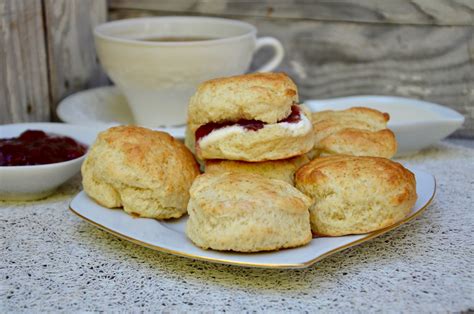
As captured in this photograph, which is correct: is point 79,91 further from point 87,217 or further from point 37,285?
point 37,285

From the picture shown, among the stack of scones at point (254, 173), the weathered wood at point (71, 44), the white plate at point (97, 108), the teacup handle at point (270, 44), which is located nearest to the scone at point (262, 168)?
the stack of scones at point (254, 173)

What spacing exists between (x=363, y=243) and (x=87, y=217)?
1.81 ft

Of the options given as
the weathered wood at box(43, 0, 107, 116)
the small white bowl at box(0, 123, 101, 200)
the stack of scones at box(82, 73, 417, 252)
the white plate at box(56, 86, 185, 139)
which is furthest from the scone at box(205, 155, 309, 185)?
the weathered wood at box(43, 0, 107, 116)

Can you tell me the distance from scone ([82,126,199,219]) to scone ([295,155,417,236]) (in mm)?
274

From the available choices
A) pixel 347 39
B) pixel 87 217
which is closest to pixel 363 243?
pixel 87 217

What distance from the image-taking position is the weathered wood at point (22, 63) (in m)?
1.80

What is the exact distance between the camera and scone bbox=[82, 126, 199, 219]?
1318 millimetres

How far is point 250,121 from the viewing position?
1.33 m

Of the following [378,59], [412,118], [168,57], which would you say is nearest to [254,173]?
[168,57]

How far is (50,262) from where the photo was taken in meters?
1.24

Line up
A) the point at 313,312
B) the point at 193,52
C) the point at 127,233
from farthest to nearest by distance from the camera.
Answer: the point at 193,52, the point at 127,233, the point at 313,312

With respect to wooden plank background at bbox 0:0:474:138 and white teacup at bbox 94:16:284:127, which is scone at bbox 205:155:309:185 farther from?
wooden plank background at bbox 0:0:474:138

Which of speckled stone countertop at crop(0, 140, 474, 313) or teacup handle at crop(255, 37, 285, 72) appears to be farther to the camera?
teacup handle at crop(255, 37, 285, 72)

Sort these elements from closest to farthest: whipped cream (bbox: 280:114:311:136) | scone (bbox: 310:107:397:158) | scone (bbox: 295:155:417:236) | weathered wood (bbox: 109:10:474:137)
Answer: scone (bbox: 295:155:417:236) < whipped cream (bbox: 280:114:311:136) < scone (bbox: 310:107:397:158) < weathered wood (bbox: 109:10:474:137)
